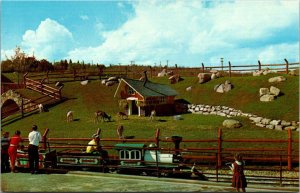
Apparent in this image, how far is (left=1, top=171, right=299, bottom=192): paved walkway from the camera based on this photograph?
45.0 ft

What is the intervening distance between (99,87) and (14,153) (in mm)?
34704

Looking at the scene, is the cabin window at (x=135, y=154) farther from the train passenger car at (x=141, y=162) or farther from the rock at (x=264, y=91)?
the rock at (x=264, y=91)

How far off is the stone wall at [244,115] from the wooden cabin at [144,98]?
236 centimetres

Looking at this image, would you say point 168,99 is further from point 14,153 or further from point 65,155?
point 14,153

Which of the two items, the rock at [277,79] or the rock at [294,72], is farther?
the rock at [294,72]

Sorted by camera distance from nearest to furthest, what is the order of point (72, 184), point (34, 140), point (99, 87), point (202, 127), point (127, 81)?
point (72, 184) → point (34, 140) → point (202, 127) → point (127, 81) → point (99, 87)

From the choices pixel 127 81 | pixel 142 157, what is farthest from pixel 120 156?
pixel 127 81

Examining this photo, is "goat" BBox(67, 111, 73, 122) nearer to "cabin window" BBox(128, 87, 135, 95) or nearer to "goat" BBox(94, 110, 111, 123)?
"goat" BBox(94, 110, 111, 123)

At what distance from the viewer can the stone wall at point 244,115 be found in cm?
3272

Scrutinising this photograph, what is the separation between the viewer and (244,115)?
3691cm

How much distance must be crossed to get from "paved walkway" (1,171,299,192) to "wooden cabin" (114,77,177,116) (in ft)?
76.8

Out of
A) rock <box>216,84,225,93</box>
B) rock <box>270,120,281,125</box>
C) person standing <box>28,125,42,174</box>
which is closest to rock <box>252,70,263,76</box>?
rock <box>216,84,225,93</box>

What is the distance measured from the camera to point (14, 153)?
57.0ft

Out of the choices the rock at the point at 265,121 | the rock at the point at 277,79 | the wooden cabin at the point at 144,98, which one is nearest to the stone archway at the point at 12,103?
the wooden cabin at the point at 144,98
